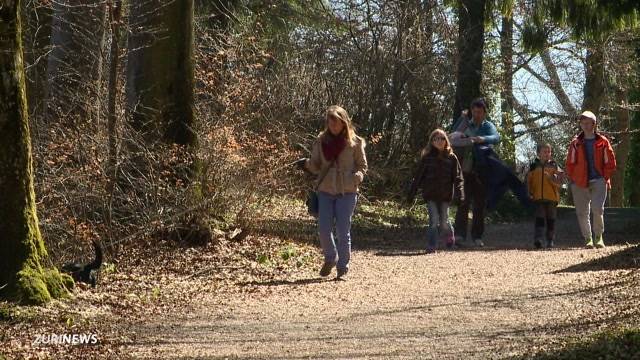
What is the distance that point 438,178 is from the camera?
16.0 metres

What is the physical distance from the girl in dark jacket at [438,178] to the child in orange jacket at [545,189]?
4.66 ft

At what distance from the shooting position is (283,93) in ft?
66.5

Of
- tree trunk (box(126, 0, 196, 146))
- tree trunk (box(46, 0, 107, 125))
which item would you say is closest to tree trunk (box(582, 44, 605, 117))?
tree trunk (box(46, 0, 107, 125))

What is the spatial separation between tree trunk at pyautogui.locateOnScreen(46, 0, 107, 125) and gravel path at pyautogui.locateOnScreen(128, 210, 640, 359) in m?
3.86

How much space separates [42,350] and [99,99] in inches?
254

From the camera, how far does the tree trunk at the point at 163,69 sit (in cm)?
1470

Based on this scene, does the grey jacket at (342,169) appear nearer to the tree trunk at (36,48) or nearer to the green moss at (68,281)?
the green moss at (68,281)

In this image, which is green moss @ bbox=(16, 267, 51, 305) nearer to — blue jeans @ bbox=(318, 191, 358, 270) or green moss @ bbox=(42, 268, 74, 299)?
green moss @ bbox=(42, 268, 74, 299)

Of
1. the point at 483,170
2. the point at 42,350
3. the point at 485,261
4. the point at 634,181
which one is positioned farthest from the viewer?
the point at 634,181

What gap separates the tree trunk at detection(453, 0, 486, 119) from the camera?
2312cm

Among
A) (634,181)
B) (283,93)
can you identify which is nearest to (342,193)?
(283,93)

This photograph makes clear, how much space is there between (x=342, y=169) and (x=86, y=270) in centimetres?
310

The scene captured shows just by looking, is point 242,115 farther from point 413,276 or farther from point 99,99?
point 413,276

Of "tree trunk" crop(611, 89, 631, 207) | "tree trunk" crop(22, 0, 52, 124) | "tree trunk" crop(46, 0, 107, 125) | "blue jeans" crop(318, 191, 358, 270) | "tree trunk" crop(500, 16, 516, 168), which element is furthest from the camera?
"tree trunk" crop(611, 89, 631, 207)
